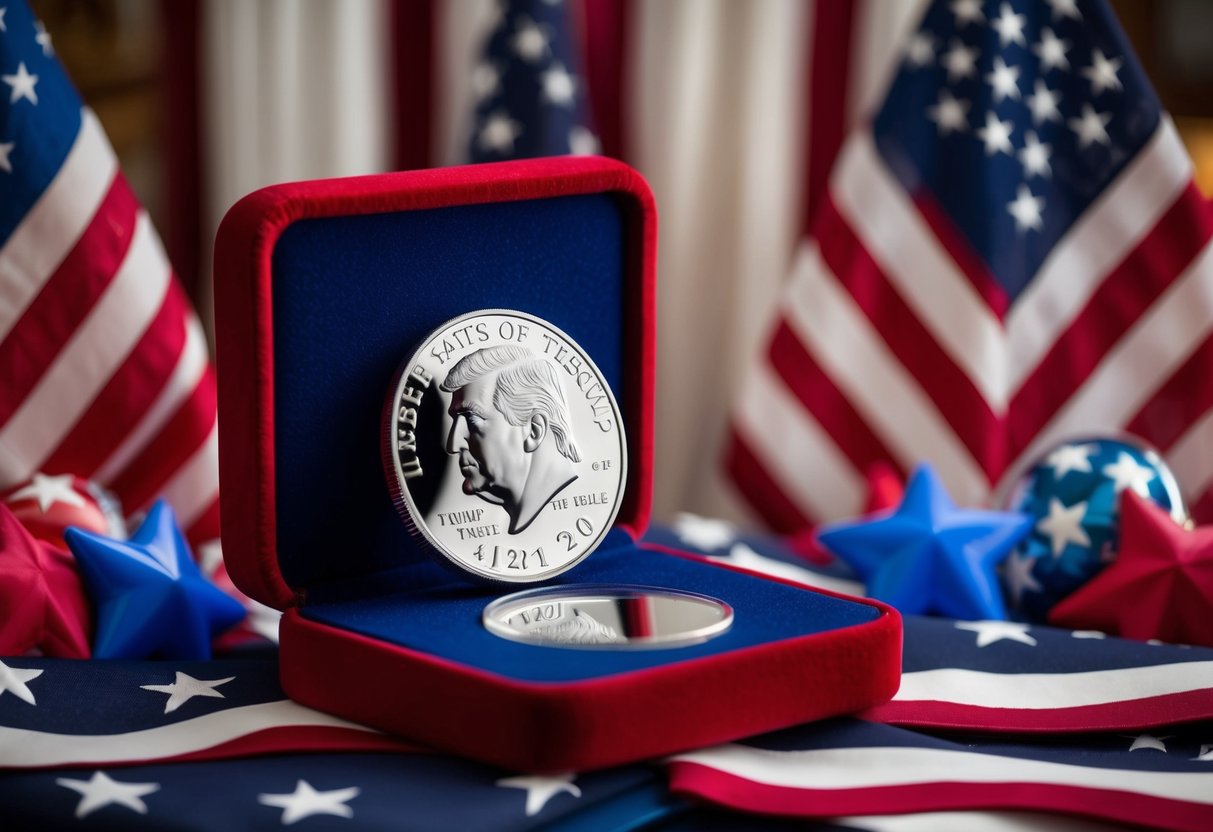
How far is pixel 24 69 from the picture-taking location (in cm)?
146

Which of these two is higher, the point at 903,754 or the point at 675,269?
the point at 675,269

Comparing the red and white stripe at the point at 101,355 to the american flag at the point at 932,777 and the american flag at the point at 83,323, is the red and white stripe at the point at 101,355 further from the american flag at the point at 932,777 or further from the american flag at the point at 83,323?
the american flag at the point at 932,777

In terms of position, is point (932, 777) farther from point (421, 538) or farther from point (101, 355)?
point (101, 355)

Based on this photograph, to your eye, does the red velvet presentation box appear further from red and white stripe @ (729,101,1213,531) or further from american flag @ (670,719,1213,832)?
red and white stripe @ (729,101,1213,531)

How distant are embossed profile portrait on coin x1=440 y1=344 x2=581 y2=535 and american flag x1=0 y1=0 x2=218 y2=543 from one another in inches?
22.7

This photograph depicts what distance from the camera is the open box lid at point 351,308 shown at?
1075mm

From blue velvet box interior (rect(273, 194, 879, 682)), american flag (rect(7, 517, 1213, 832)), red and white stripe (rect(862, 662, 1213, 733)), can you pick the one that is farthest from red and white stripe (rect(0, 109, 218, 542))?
red and white stripe (rect(862, 662, 1213, 733))

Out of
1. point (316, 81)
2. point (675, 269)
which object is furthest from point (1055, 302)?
point (316, 81)

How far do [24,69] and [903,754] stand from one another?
3.74 feet

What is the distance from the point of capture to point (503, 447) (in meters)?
1.15

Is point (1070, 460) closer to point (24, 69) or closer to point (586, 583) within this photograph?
point (586, 583)

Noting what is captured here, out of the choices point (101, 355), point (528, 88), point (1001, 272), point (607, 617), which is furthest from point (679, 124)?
point (607, 617)

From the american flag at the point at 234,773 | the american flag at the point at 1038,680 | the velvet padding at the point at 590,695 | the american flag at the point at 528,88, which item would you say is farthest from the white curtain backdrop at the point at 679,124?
the american flag at the point at 234,773

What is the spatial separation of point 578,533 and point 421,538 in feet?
0.51
